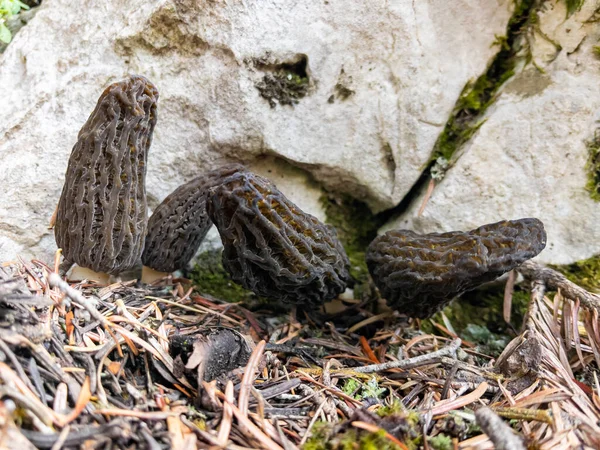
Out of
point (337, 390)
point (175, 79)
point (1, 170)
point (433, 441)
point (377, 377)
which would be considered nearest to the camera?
point (433, 441)

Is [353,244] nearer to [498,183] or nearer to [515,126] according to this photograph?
[498,183]

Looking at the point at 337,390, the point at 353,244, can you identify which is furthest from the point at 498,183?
the point at 337,390

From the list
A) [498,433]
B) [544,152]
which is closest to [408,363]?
[498,433]

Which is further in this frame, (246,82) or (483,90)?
(483,90)

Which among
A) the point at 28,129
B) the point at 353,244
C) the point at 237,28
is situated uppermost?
the point at 237,28

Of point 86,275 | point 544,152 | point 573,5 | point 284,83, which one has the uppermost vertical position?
point 573,5

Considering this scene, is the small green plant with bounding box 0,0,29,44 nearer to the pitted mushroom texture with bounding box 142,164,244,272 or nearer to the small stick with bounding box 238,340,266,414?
the pitted mushroom texture with bounding box 142,164,244,272

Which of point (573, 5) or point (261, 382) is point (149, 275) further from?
point (573, 5)
